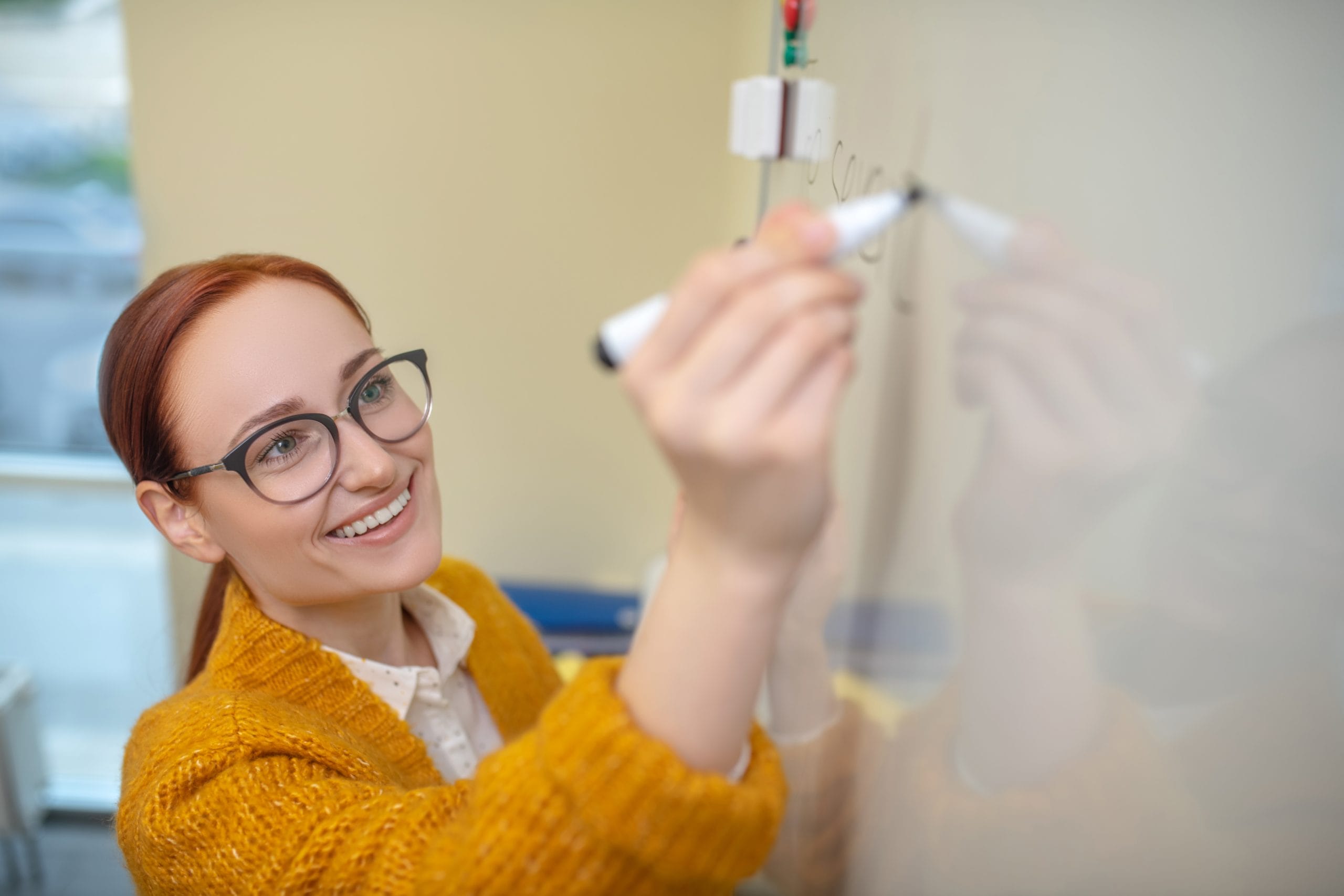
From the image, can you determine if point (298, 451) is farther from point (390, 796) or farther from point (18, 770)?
point (18, 770)

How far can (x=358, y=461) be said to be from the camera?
0.87 m

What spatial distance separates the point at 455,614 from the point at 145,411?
0.40 m

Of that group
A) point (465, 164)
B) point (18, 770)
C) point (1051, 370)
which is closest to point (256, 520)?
point (1051, 370)

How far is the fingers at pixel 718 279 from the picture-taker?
434 mm

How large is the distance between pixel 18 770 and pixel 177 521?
182 centimetres

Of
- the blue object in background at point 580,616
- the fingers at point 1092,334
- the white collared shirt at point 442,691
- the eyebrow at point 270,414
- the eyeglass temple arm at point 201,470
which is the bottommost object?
the blue object in background at point 580,616

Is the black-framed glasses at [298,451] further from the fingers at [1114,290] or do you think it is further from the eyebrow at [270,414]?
the fingers at [1114,290]

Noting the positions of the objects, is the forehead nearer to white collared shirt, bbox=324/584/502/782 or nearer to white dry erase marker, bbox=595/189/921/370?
white collared shirt, bbox=324/584/502/782

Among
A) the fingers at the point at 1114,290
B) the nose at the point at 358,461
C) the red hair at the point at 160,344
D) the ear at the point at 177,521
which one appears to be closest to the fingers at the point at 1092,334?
the fingers at the point at 1114,290

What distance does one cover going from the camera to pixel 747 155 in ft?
3.87

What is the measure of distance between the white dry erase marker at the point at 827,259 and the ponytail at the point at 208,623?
820mm

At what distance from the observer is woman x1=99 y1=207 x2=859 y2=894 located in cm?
44

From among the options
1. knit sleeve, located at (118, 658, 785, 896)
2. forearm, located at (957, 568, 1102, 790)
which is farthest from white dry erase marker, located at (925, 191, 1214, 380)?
knit sleeve, located at (118, 658, 785, 896)

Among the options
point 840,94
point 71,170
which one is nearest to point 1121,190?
point 840,94
